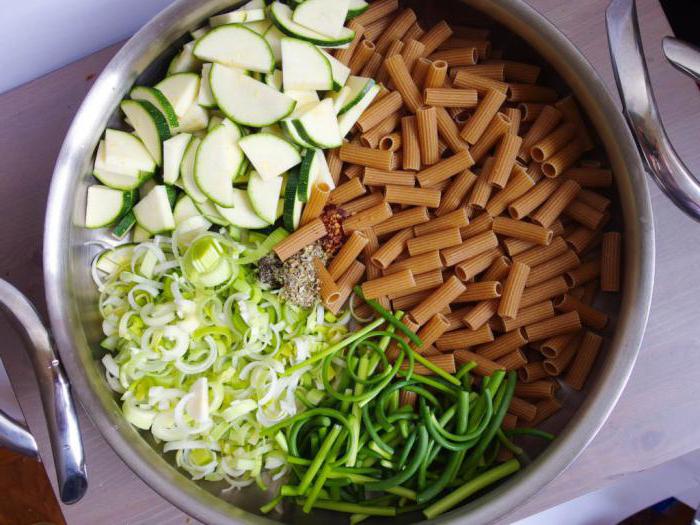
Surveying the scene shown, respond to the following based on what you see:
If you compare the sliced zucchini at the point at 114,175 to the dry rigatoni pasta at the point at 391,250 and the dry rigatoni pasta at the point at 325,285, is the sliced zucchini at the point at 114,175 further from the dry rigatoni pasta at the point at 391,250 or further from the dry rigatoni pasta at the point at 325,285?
the dry rigatoni pasta at the point at 391,250

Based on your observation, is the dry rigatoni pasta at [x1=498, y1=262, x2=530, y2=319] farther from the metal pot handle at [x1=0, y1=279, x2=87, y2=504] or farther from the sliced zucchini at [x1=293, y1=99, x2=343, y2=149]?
the metal pot handle at [x1=0, y1=279, x2=87, y2=504]

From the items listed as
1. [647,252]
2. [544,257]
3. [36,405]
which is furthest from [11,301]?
[647,252]

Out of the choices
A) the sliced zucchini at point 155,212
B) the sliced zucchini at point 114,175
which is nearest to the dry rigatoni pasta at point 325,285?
the sliced zucchini at point 155,212

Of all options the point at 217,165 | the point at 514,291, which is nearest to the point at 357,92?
the point at 217,165

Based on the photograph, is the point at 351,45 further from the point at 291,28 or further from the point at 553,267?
the point at 553,267

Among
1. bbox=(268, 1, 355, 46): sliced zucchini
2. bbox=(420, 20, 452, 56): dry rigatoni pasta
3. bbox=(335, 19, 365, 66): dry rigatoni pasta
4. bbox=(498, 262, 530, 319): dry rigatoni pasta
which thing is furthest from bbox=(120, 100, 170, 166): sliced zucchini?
bbox=(498, 262, 530, 319): dry rigatoni pasta

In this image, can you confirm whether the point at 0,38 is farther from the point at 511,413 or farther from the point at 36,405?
the point at 511,413
